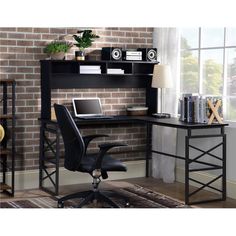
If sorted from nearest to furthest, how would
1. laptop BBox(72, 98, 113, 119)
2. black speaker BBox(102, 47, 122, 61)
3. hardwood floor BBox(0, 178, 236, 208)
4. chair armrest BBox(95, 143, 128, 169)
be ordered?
chair armrest BBox(95, 143, 128, 169) → hardwood floor BBox(0, 178, 236, 208) → laptop BBox(72, 98, 113, 119) → black speaker BBox(102, 47, 122, 61)

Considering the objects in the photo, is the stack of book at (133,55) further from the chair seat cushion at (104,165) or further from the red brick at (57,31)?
the chair seat cushion at (104,165)

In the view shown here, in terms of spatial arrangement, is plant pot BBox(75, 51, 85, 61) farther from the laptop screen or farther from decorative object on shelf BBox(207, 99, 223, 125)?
decorative object on shelf BBox(207, 99, 223, 125)

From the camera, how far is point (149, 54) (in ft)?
20.5

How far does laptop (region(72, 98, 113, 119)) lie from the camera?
5906mm

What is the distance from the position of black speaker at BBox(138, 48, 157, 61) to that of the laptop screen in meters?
0.73

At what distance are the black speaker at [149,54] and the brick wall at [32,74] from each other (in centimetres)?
22

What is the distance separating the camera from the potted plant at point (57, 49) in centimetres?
568

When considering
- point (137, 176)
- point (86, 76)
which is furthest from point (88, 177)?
point (86, 76)

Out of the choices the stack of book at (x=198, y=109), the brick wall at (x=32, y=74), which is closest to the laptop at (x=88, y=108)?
the brick wall at (x=32, y=74)

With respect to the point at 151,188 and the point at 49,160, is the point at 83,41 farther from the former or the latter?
the point at 151,188

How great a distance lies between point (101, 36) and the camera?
20.3 feet

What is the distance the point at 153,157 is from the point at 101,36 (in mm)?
1549

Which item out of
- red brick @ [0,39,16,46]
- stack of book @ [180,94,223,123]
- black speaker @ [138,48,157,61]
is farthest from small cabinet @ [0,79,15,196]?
stack of book @ [180,94,223,123]

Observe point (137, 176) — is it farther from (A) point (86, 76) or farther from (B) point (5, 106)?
(B) point (5, 106)
